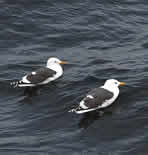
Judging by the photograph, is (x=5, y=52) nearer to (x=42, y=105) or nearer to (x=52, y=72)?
(x=52, y=72)

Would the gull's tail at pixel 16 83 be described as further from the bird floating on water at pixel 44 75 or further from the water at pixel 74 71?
the water at pixel 74 71

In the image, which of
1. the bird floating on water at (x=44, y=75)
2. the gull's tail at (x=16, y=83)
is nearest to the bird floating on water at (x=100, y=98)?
the bird floating on water at (x=44, y=75)

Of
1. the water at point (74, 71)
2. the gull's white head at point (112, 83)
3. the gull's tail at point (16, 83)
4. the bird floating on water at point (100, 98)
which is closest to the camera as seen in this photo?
the water at point (74, 71)

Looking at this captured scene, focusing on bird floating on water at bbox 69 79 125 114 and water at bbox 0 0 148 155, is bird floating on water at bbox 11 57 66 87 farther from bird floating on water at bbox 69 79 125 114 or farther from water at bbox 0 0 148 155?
bird floating on water at bbox 69 79 125 114

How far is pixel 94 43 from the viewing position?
72.6ft

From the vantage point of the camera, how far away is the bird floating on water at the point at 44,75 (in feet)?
56.7

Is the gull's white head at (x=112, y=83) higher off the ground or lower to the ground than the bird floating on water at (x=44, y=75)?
lower

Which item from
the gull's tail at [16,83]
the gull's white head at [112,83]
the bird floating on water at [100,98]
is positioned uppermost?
the gull's tail at [16,83]

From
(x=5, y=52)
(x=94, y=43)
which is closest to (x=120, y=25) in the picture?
(x=94, y=43)

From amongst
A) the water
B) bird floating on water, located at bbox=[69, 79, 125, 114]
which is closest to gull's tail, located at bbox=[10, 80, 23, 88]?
the water

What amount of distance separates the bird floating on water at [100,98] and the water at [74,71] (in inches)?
13.0

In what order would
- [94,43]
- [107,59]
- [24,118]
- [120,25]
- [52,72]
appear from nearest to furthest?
[24,118] < [52,72] < [107,59] < [94,43] < [120,25]

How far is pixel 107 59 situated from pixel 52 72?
122 inches

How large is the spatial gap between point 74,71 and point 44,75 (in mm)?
1845
